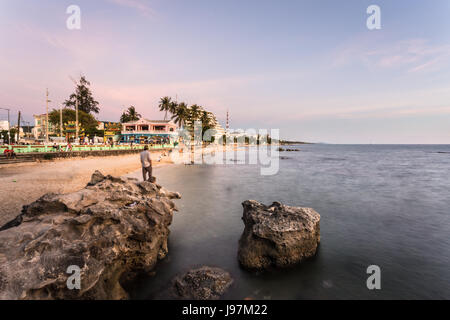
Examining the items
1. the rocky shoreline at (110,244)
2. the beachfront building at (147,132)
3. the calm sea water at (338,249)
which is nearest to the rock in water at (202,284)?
the rocky shoreline at (110,244)

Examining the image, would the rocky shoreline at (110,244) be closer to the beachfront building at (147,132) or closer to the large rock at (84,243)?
the large rock at (84,243)

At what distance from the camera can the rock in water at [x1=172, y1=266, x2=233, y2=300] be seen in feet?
18.0

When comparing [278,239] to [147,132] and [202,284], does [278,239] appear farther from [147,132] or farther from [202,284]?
[147,132]

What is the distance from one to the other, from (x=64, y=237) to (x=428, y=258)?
41.4ft

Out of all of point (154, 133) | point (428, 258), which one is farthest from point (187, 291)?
point (154, 133)

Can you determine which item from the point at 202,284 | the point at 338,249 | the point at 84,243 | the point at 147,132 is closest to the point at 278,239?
the point at 202,284

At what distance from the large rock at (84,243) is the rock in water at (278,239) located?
295cm

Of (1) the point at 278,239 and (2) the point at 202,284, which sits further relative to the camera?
(1) the point at 278,239

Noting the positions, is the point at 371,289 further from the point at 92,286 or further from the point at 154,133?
the point at 154,133

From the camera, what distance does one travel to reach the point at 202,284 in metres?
5.75

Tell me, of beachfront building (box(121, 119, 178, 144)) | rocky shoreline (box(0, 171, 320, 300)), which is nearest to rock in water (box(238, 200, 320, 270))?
rocky shoreline (box(0, 171, 320, 300))

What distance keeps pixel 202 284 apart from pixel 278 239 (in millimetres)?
2564

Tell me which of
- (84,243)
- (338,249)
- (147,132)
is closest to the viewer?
(84,243)
